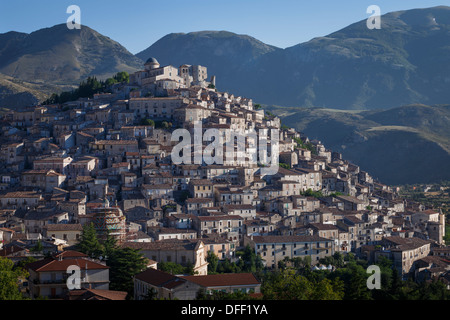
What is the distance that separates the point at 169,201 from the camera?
2704 inches

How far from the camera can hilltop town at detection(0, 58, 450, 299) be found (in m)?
53.7

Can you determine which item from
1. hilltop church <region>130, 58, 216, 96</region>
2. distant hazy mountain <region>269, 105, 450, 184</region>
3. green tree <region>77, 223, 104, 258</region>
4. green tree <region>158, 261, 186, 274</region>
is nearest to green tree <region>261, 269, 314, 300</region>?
green tree <region>158, 261, 186, 274</region>

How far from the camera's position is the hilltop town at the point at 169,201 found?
176ft

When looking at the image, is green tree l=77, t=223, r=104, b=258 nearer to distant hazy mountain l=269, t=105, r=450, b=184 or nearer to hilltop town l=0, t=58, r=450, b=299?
hilltop town l=0, t=58, r=450, b=299

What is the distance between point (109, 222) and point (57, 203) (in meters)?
10.9

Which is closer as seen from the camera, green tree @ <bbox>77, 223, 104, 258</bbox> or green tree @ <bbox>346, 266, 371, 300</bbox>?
green tree @ <bbox>346, 266, 371, 300</bbox>

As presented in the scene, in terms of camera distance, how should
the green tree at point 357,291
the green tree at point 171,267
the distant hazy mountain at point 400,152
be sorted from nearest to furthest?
the green tree at point 357,291
the green tree at point 171,267
the distant hazy mountain at point 400,152

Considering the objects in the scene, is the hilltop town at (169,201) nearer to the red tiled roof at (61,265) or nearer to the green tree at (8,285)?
the red tiled roof at (61,265)

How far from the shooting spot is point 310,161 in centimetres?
8688

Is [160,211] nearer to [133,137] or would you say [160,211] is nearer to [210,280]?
[133,137]

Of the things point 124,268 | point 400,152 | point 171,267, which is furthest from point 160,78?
point 400,152

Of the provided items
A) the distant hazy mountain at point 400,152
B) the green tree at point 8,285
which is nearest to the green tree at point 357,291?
the green tree at point 8,285

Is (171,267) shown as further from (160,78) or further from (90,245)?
(160,78)
